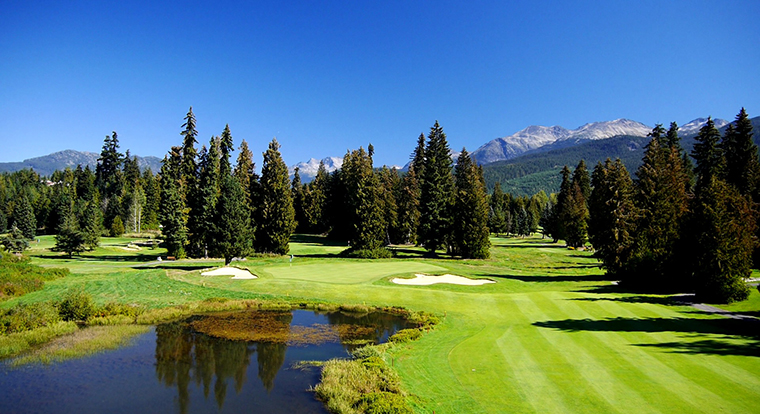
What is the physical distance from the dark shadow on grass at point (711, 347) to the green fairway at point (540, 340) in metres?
0.04

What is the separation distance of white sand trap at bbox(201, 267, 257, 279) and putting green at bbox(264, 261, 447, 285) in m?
2.10

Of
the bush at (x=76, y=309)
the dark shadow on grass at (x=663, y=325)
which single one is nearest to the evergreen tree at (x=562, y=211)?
the dark shadow on grass at (x=663, y=325)

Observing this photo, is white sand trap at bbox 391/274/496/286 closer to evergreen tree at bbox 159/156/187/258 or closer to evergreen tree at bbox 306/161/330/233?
evergreen tree at bbox 159/156/187/258

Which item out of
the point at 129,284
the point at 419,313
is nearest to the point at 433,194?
the point at 419,313

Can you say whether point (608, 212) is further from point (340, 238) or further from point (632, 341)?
point (340, 238)

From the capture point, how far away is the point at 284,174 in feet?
178

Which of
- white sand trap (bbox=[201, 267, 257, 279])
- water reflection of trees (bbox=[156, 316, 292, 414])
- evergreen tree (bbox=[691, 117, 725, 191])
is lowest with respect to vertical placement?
water reflection of trees (bbox=[156, 316, 292, 414])

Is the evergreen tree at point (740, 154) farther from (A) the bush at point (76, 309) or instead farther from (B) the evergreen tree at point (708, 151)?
(A) the bush at point (76, 309)

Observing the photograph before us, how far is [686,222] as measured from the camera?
29.0 m

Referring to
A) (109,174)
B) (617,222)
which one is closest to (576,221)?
(617,222)

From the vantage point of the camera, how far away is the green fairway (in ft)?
39.1

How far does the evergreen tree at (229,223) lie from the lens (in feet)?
146

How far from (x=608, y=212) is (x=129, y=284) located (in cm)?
4295

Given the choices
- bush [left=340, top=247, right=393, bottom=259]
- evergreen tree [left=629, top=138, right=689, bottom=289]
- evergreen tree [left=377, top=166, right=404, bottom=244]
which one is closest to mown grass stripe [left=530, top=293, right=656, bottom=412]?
evergreen tree [left=629, top=138, right=689, bottom=289]
